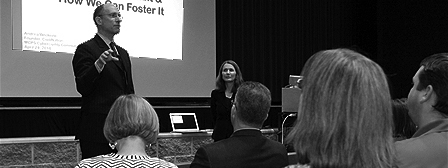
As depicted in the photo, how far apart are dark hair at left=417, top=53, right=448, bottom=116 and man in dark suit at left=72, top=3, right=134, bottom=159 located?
141cm

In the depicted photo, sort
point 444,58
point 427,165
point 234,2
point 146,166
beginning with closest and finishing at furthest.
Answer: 1. point 427,165
2. point 444,58
3. point 146,166
4. point 234,2

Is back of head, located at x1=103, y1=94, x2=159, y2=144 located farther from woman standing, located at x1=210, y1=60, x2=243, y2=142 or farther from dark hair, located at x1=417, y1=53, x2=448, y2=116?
woman standing, located at x1=210, y1=60, x2=243, y2=142

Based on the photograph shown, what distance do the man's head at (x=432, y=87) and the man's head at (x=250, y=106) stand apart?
69 cm

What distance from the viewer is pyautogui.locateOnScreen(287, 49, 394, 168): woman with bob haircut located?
83cm

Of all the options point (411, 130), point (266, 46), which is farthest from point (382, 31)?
point (411, 130)

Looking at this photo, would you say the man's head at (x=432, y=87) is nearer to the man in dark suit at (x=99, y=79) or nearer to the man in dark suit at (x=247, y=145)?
the man in dark suit at (x=247, y=145)

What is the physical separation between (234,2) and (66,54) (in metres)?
2.46

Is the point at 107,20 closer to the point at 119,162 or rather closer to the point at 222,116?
the point at 119,162

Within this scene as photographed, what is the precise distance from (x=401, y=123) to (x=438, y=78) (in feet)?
2.13

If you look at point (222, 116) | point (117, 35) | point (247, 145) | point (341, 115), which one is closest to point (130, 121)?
point (247, 145)

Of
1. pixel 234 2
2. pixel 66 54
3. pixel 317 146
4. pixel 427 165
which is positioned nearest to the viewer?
pixel 317 146

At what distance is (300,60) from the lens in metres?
7.70

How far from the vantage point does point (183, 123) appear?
563 cm

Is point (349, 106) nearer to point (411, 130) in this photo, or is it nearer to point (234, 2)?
point (411, 130)
